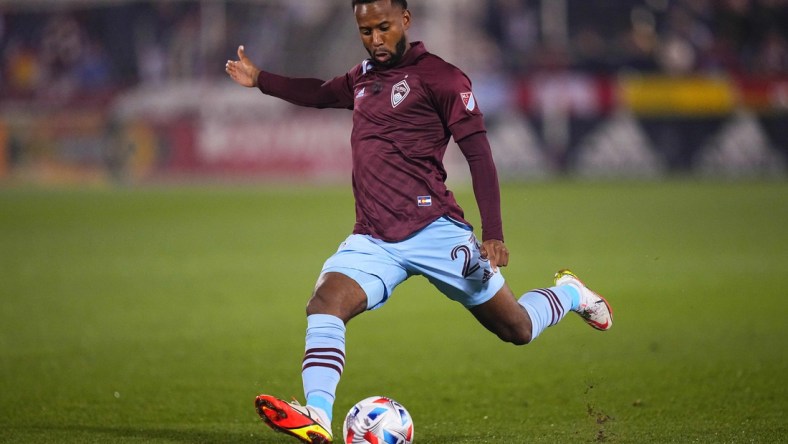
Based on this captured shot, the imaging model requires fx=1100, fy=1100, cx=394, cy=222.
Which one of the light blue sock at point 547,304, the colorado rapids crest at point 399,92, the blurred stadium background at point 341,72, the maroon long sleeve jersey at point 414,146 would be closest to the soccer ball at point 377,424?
the maroon long sleeve jersey at point 414,146

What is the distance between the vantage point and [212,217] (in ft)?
58.6

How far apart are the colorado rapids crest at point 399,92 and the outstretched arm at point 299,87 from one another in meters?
0.46

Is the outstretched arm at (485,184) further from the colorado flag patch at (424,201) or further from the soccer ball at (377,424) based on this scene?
the soccer ball at (377,424)

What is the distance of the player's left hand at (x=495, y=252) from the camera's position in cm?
490

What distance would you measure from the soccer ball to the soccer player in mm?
240

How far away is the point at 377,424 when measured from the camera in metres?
4.70

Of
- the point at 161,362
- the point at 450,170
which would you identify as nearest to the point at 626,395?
the point at 161,362

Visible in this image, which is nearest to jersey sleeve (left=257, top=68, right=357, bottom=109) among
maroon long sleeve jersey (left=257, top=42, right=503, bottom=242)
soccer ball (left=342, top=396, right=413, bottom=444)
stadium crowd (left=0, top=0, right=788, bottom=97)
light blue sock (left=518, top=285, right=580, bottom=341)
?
maroon long sleeve jersey (left=257, top=42, right=503, bottom=242)

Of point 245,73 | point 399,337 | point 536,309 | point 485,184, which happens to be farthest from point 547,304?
point 399,337

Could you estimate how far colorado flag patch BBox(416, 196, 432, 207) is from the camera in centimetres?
509

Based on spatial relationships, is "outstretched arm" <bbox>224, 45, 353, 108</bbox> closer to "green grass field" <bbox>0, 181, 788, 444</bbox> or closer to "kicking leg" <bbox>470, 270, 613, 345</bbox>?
"kicking leg" <bbox>470, 270, 613, 345</bbox>

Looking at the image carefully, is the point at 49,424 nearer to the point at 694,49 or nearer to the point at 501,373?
the point at 501,373

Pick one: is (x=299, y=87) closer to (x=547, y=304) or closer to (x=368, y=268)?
(x=368, y=268)

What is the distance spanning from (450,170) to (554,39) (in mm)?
5270
